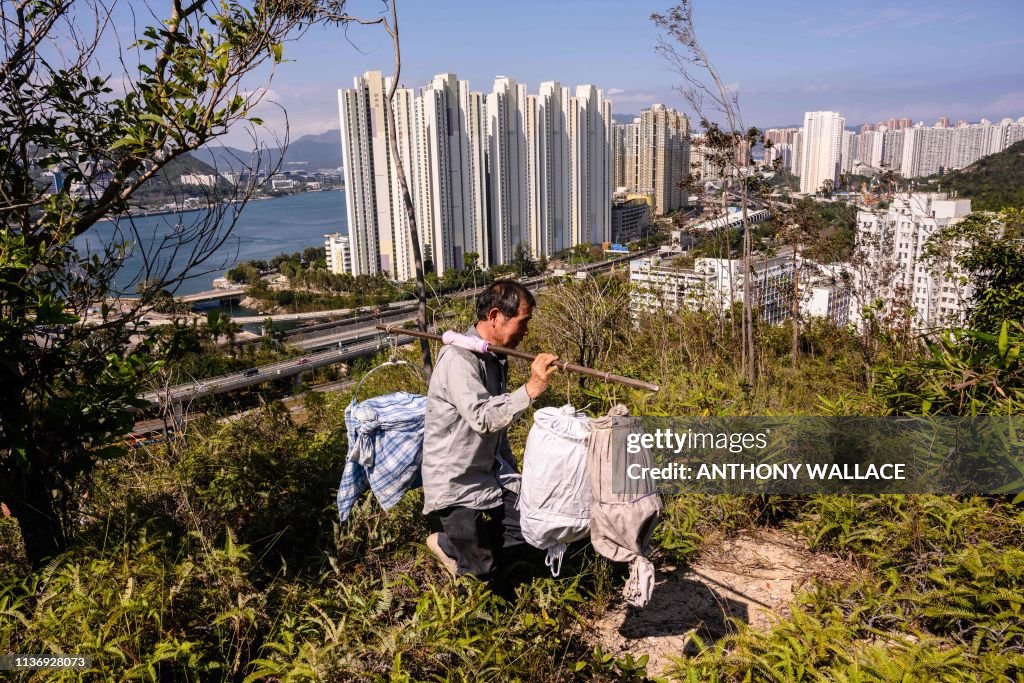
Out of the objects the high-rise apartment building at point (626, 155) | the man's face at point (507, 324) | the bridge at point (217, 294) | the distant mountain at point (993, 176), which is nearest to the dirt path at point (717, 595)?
the man's face at point (507, 324)

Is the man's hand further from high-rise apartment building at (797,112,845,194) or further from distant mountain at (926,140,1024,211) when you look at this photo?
high-rise apartment building at (797,112,845,194)

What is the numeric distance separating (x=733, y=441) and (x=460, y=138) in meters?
37.5

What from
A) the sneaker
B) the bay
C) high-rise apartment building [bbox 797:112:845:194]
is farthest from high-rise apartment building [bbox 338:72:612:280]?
the sneaker

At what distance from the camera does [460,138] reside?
38.1 metres

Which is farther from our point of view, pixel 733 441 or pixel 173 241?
pixel 733 441

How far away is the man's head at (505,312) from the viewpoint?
193cm

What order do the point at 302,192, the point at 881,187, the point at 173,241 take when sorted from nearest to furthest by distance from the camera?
the point at 173,241 → the point at 881,187 → the point at 302,192

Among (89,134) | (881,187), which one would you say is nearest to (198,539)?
(89,134)

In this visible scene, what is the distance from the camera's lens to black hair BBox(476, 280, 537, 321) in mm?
1926

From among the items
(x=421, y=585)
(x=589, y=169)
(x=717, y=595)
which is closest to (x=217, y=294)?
(x=589, y=169)

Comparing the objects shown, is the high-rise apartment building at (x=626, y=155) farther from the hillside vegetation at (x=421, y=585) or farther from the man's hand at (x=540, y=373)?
the man's hand at (x=540, y=373)

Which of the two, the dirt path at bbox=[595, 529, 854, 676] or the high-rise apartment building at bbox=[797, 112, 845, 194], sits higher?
the high-rise apartment building at bbox=[797, 112, 845, 194]

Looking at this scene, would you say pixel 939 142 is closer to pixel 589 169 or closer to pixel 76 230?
pixel 589 169

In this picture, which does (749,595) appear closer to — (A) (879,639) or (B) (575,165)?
(A) (879,639)
